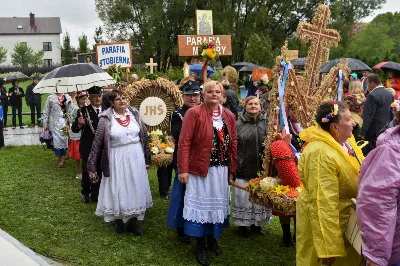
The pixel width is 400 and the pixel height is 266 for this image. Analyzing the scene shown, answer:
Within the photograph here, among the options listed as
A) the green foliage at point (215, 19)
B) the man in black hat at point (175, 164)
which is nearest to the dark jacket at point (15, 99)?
the man in black hat at point (175, 164)

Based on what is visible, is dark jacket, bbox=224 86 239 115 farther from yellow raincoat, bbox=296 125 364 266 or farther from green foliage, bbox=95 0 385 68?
green foliage, bbox=95 0 385 68

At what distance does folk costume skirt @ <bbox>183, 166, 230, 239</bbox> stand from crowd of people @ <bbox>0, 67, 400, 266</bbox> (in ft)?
0.03

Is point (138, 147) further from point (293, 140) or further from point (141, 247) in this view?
point (293, 140)

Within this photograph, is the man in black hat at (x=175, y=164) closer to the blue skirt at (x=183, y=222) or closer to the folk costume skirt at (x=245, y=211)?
the blue skirt at (x=183, y=222)

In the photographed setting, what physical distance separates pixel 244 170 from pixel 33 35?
87200 mm

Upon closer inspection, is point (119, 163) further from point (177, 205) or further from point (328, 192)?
point (328, 192)

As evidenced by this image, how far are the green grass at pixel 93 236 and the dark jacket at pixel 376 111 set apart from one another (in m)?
2.58

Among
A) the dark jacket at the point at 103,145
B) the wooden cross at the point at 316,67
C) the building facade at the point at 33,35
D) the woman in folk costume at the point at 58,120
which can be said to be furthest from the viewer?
the building facade at the point at 33,35

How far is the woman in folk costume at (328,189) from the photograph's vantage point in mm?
3189

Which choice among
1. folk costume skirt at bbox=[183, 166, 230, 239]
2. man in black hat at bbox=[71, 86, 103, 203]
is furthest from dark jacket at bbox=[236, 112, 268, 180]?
man in black hat at bbox=[71, 86, 103, 203]

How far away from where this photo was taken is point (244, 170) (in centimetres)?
545

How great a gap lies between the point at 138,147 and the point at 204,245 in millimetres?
1530

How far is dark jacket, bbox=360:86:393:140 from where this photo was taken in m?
7.52

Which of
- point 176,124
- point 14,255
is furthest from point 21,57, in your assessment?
point 14,255
